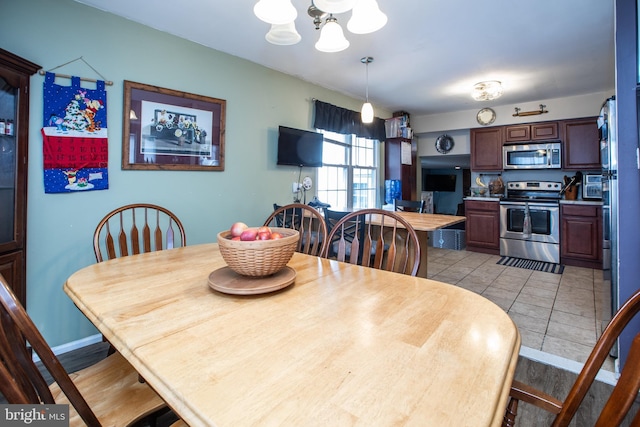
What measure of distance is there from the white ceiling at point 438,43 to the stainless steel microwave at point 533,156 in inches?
30.5

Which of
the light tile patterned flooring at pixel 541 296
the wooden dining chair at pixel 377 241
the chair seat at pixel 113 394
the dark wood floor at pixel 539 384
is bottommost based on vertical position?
the dark wood floor at pixel 539 384

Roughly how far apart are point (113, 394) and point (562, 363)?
2.42 m

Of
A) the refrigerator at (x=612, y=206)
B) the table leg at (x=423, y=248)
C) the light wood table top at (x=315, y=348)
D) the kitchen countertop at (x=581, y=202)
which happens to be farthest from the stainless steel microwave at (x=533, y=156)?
the light wood table top at (x=315, y=348)

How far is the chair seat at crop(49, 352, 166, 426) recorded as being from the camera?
912 millimetres

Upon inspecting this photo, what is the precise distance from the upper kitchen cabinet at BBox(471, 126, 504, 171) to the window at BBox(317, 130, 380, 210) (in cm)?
165

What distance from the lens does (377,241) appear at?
1.93m

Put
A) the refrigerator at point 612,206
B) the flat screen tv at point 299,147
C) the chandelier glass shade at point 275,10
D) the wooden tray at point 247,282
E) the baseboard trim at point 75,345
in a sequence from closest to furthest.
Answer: the wooden tray at point 247,282
the chandelier glass shade at point 275,10
the refrigerator at point 612,206
the baseboard trim at point 75,345
the flat screen tv at point 299,147

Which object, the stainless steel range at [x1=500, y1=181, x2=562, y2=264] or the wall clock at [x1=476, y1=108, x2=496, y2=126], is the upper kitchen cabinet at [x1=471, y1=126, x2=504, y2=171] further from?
the stainless steel range at [x1=500, y1=181, x2=562, y2=264]

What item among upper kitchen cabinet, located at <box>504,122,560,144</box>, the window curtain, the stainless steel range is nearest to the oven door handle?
the stainless steel range

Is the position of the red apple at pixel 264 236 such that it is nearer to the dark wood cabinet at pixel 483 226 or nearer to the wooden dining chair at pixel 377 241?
the wooden dining chair at pixel 377 241

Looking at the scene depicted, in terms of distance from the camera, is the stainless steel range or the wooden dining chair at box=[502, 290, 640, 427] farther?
the stainless steel range

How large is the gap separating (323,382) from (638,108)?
2325 mm

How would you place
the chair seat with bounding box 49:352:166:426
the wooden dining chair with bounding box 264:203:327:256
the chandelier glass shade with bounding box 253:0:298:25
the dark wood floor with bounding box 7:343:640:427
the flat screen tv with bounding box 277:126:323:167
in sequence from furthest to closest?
1. the flat screen tv with bounding box 277:126:323:167
2. the wooden dining chair with bounding box 264:203:327:256
3. the dark wood floor with bounding box 7:343:640:427
4. the chandelier glass shade with bounding box 253:0:298:25
5. the chair seat with bounding box 49:352:166:426

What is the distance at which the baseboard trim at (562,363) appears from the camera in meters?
1.85
